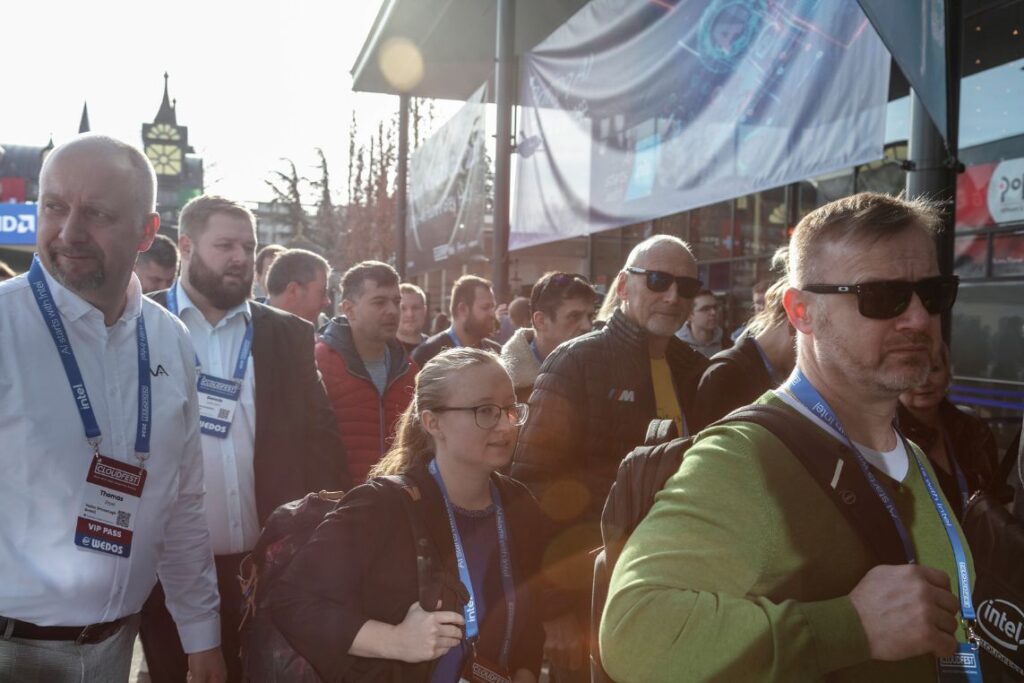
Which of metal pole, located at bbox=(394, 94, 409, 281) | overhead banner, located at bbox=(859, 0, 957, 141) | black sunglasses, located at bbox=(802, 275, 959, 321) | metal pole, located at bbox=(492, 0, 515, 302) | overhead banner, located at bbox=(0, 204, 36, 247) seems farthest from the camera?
overhead banner, located at bbox=(0, 204, 36, 247)

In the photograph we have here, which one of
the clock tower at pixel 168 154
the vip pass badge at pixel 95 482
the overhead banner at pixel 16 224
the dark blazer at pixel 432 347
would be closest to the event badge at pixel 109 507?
the vip pass badge at pixel 95 482

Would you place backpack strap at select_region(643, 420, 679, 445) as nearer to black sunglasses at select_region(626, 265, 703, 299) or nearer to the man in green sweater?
the man in green sweater

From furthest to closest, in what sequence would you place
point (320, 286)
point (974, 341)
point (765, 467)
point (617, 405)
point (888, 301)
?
point (974, 341)
point (320, 286)
point (617, 405)
point (888, 301)
point (765, 467)

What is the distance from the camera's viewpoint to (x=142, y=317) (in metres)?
2.54

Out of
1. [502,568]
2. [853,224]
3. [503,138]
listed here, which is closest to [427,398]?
[502,568]

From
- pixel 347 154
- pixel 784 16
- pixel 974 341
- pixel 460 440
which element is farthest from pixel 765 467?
pixel 347 154

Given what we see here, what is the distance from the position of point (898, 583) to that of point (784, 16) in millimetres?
4672

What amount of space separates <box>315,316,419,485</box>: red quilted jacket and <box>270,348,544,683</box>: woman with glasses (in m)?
1.95

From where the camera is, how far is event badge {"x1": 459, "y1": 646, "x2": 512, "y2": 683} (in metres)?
2.35

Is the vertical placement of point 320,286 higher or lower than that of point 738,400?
higher

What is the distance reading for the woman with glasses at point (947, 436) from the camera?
354 centimetres

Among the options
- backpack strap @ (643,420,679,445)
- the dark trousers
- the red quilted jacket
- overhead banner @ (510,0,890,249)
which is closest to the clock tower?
overhead banner @ (510,0,890,249)

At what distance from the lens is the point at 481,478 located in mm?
2674

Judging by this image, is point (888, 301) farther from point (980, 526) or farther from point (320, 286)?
point (320, 286)
